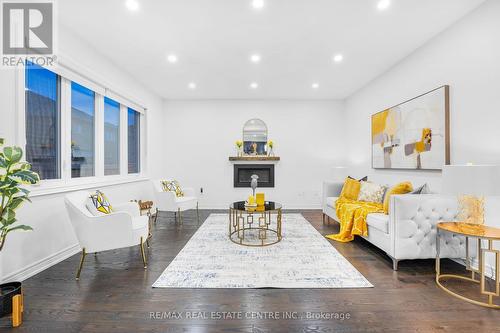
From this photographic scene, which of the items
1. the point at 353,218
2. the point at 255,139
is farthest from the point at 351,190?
the point at 255,139

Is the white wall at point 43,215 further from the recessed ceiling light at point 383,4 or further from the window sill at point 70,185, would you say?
the recessed ceiling light at point 383,4

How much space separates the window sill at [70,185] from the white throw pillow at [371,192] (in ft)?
13.4

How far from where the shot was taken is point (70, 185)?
9.96 ft

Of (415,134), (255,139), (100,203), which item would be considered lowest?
(100,203)

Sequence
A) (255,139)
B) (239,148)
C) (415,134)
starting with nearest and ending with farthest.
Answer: (415,134) < (239,148) < (255,139)

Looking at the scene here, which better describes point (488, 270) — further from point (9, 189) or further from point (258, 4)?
point (9, 189)

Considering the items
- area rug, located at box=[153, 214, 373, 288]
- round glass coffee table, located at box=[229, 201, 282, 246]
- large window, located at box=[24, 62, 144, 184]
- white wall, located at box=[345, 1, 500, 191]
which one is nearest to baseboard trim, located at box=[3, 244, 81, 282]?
large window, located at box=[24, 62, 144, 184]

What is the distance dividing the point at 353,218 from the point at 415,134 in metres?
1.49

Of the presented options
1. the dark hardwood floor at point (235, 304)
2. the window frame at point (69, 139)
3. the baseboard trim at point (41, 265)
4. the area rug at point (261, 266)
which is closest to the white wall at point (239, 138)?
the window frame at point (69, 139)

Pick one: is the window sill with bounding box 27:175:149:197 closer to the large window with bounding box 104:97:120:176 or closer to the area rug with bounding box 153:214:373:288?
the large window with bounding box 104:97:120:176

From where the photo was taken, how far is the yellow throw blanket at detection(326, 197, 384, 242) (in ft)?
10.5

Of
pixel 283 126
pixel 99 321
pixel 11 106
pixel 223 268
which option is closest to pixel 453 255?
pixel 223 268

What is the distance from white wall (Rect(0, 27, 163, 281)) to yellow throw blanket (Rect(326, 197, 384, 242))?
3.53 metres

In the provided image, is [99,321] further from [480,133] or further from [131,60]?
[480,133]
